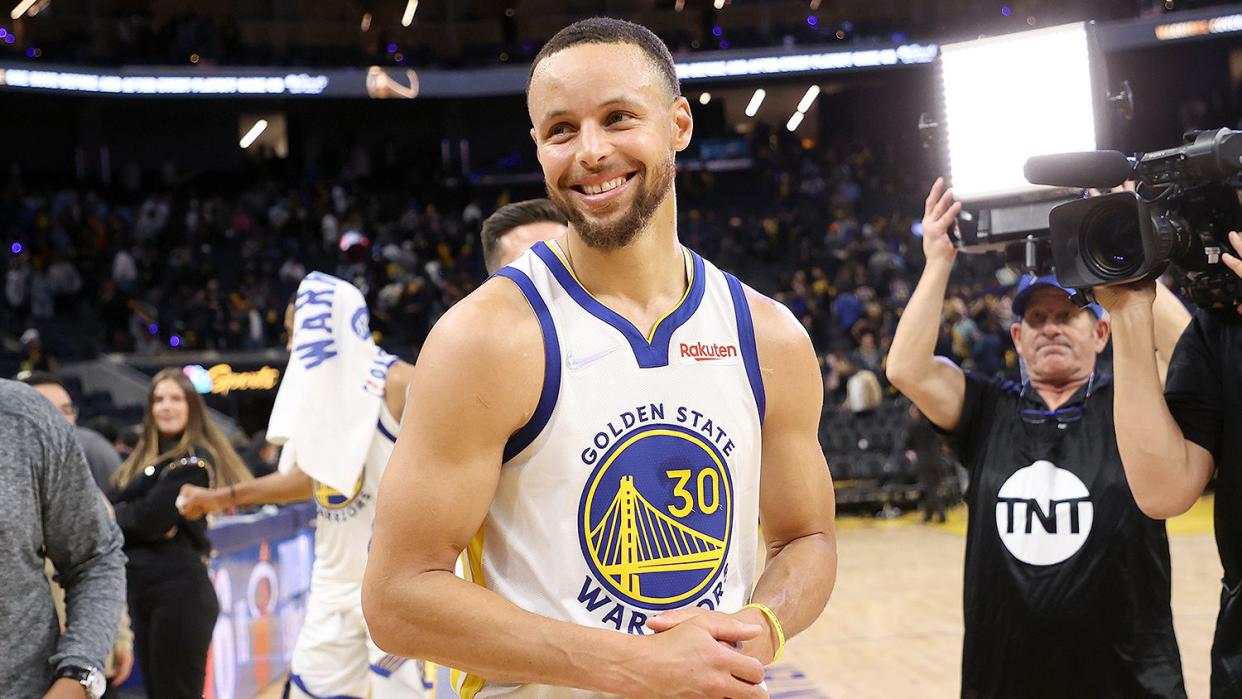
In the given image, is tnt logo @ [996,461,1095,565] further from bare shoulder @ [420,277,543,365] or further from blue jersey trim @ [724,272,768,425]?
bare shoulder @ [420,277,543,365]

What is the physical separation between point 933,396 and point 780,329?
1.44 meters

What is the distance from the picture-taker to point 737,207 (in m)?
24.8

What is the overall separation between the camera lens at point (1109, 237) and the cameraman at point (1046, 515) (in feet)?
2.29

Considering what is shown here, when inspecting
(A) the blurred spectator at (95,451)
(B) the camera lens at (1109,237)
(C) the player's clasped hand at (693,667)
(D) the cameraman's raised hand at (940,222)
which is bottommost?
(C) the player's clasped hand at (693,667)

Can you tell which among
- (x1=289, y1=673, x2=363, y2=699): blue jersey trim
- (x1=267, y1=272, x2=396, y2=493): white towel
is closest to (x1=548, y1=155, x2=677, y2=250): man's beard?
(x1=267, y1=272, x2=396, y2=493): white towel

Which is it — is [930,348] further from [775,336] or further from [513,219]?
[775,336]

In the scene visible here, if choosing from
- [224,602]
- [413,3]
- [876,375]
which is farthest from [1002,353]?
[413,3]

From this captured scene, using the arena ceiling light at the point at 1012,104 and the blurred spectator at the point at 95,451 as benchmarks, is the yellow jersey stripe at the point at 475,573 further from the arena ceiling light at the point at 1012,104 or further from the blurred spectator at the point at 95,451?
the blurred spectator at the point at 95,451

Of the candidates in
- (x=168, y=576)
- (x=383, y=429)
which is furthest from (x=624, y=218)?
(x=168, y=576)

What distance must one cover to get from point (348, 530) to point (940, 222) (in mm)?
2316

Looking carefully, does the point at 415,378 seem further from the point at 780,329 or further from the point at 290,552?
the point at 290,552

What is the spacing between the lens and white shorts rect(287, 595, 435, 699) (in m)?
4.18

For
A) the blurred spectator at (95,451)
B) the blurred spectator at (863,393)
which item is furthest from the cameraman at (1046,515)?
the blurred spectator at (863,393)

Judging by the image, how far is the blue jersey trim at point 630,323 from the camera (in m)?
1.85
